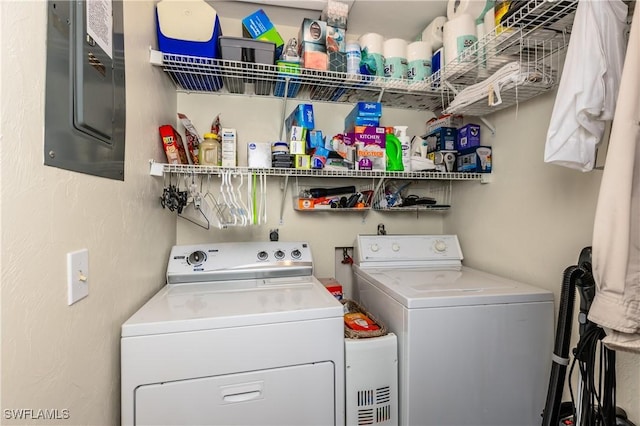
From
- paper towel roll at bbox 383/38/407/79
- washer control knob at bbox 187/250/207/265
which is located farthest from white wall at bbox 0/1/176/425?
paper towel roll at bbox 383/38/407/79

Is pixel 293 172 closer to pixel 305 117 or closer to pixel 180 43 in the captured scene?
pixel 305 117

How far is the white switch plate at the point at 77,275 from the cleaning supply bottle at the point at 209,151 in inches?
34.9

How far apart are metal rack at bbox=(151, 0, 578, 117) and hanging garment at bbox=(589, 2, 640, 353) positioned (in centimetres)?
41

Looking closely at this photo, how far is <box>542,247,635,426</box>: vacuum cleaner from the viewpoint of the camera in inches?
38.0

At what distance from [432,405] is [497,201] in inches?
46.0

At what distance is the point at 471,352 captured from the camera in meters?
1.24

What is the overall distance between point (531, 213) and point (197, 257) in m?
1.77

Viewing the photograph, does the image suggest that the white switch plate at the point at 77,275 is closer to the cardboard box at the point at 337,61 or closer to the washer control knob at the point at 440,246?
the cardboard box at the point at 337,61

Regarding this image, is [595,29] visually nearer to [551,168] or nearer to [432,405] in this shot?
[551,168]

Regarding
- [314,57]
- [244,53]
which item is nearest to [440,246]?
[314,57]

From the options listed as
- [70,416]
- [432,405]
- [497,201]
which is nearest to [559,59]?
[497,201]

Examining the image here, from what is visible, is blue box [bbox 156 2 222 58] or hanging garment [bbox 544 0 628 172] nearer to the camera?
hanging garment [bbox 544 0 628 172]

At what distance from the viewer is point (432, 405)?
1219mm

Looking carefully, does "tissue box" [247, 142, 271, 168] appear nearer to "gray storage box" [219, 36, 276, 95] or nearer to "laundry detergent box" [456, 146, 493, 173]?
"gray storage box" [219, 36, 276, 95]
